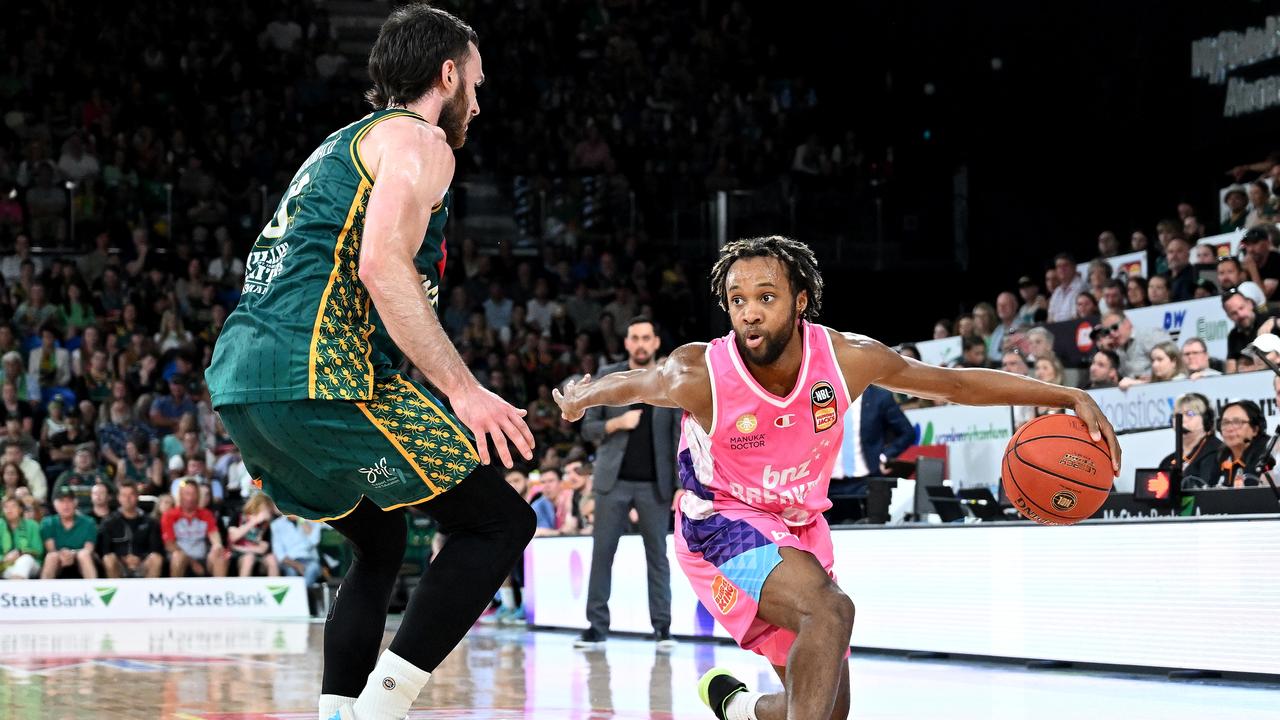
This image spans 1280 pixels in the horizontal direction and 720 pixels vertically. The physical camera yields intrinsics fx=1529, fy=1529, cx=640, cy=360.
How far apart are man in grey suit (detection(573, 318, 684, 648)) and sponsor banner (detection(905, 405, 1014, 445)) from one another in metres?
2.08

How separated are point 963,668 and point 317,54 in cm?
1606

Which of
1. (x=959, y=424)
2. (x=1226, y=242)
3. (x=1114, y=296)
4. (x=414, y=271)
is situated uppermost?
(x=1226, y=242)

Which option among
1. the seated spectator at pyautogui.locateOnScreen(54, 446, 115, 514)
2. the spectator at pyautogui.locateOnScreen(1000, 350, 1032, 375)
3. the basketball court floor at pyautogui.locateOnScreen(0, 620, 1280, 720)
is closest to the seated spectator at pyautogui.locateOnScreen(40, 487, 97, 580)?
the seated spectator at pyautogui.locateOnScreen(54, 446, 115, 514)

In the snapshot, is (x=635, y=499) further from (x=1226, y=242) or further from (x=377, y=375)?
(x=377, y=375)


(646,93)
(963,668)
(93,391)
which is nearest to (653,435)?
(963,668)

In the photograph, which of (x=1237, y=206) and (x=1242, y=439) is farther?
(x=1237, y=206)

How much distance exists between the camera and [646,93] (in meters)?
22.1

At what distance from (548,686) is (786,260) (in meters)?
3.32

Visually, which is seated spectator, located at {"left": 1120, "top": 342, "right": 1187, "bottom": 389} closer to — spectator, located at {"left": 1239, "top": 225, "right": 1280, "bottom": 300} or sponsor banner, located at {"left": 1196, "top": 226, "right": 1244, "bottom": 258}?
spectator, located at {"left": 1239, "top": 225, "right": 1280, "bottom": 300}

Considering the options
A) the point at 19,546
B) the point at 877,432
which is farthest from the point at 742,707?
the point at 19,546

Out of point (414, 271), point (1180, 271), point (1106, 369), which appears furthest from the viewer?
point (1180, 271)

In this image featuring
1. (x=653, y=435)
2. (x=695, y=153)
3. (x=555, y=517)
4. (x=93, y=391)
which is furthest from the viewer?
(x=695, y=153)

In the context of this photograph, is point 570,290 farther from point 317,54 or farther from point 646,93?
point 317,54

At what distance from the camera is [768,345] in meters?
4.45
